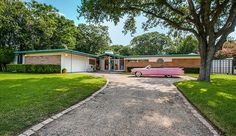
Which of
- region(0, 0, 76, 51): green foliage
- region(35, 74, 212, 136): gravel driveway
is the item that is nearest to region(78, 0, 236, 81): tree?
region(35, 74, 212, 136): gravel driveway

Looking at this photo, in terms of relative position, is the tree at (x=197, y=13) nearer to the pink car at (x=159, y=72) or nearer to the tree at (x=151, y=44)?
the pink car at (x=159, y=72)

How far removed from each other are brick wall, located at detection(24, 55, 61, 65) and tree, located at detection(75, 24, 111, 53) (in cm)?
1457

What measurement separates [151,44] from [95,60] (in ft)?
80.0

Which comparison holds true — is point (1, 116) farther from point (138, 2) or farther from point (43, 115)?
point (138, 2)

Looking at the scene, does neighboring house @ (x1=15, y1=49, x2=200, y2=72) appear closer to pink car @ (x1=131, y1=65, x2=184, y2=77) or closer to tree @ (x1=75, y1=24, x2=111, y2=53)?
pink car @ (x1=131, y1=65, x2=184, y2=77)

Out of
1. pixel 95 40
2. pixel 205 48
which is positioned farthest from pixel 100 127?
pixel 95 40

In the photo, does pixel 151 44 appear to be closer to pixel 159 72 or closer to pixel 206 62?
pixel 159 72

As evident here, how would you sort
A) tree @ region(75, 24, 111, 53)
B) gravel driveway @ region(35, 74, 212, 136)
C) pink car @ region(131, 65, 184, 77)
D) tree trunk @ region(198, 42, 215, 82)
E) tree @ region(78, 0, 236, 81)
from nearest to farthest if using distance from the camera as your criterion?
gravel driveway @ region(35, 74, 212, 136)
tree @ region(78, 0, 236, 81)
tree trunk @ region(198, 42, 215, 82)
pink car @ region(131, 65, 184, 77)
tree @ region(75, 24, 111, 53)

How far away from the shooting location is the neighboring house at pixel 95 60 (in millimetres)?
21125

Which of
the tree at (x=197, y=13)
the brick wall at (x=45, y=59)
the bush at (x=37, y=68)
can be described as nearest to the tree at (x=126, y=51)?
the brick wall at (x=45, y=59)

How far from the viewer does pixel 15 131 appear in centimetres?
332

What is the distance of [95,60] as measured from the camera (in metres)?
28.9

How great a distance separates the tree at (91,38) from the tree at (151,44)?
13458 mm

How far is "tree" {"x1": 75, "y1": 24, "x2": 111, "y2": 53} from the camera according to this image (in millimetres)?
37031
